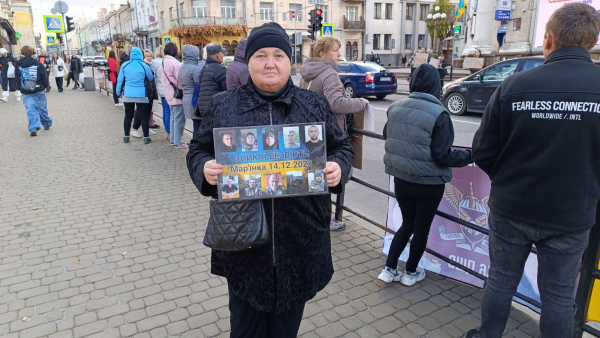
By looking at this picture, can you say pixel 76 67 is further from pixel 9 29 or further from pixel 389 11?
pixel 389 11

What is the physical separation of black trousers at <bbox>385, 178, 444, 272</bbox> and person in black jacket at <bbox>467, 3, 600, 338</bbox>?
0.77 m

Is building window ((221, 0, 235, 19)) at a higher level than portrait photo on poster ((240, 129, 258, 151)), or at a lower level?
higher

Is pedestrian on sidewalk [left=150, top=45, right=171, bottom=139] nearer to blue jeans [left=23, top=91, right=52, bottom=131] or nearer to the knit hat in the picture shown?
blue jeans [left=23, top=91, right=52, bottom=131]

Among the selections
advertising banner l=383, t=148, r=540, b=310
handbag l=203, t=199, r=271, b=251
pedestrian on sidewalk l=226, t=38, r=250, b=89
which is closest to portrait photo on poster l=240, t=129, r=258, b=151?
handbag l=203, t=199, r=271, b=251

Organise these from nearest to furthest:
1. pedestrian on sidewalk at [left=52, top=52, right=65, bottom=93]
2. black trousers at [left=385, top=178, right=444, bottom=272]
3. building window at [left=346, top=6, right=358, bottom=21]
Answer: black trousers at [left=385, top=178, right=444, bottom=272]
pedestrian on sidewalk at [left=52, top=52, right=65, bottom=93]
building window at [left=346, top=6, right=358, bottom=21]

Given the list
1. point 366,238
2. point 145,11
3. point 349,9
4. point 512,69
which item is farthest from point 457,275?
point 145,11

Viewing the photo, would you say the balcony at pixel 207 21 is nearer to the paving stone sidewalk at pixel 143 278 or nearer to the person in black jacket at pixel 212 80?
the paving stone sidewalk at pixel 143 278

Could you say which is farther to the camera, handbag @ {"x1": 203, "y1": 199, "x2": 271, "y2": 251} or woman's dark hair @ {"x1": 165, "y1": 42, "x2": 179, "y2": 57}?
woman's dark hair @ {"x1": 165, "y1": 42, "x2": 179, "y2": 57}

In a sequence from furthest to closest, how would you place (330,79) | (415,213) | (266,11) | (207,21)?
(266,11) < (207,21) < (330,79) < (415,213)

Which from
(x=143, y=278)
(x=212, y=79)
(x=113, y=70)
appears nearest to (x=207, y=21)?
(x=113, y=70)

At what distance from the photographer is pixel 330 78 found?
416cm

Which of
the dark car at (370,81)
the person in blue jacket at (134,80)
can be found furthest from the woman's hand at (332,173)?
the dark car at (370,81)

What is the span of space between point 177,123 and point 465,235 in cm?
626

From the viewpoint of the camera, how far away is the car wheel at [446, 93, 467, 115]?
42.2ft
